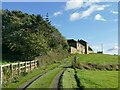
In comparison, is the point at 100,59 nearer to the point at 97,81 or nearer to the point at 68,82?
the point at 97,81

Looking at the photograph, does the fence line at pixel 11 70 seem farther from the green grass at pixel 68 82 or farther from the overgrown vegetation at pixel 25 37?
the overgrown vegetation at pixel 25 37

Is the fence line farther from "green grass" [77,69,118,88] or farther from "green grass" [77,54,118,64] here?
"green grass" [77,54,118,64]

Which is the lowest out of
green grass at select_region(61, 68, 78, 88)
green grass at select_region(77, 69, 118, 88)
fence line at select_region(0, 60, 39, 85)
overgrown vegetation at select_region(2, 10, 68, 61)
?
green grass at select_region(77, 69, 118, 88)

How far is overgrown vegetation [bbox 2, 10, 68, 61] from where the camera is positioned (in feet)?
162

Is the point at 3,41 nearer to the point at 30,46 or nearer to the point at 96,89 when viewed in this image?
the point at 30,46

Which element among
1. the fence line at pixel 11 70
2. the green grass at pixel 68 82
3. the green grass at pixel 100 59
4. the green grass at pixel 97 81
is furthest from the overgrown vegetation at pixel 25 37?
the green grass at pixel 68 82

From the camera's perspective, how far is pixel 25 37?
169 ft

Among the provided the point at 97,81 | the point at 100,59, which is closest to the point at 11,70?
the point at 97,81

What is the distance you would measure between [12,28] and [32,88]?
147 feet

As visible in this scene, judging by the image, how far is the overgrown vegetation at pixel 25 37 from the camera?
4938 centimetres

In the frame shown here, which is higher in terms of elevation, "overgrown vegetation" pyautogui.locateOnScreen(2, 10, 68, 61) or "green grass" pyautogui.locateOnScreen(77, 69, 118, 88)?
"overgrown vegetation" pyautogui.locateOnScreen(2, 10, 68, 61)

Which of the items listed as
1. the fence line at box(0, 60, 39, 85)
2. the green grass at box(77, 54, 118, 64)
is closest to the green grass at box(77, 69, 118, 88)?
the fence line at box(0, 60, 39, 85)

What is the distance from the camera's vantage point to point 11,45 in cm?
5744

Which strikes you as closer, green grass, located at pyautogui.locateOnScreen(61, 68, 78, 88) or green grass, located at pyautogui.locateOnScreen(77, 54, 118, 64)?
green grass, located at pyautogui.locateOnScreen(61, 68, 78, 88)
